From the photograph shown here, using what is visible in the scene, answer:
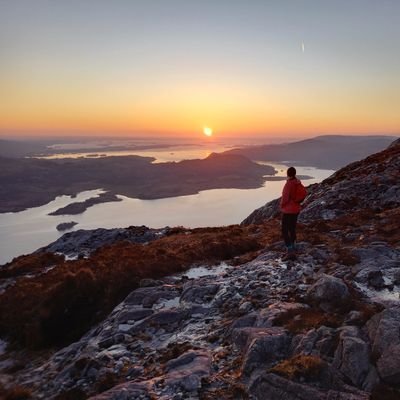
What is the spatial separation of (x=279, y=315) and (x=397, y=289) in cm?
408

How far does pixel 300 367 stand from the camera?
27.5 ft

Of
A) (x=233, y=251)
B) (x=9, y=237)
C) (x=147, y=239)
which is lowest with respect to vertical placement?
(x=9, y=237)

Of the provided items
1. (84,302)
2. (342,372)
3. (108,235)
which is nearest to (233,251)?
(84,302)

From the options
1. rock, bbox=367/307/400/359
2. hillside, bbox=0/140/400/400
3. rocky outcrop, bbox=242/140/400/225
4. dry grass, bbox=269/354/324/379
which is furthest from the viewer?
rocky outcrop, bbox=242/140/400/225

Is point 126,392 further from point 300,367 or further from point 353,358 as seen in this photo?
point 353,358

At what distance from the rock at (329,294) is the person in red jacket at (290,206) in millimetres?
4394

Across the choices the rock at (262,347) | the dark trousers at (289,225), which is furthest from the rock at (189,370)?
the dark trousers at (289,225)

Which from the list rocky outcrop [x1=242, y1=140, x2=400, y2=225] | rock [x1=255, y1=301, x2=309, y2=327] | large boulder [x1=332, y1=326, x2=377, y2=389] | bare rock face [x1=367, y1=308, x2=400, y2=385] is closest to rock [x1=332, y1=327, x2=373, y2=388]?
large boulder [x1=332, y1=326, x2=377, y2=389]

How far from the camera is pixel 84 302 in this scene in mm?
16469

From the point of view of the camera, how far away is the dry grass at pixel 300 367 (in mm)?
8211

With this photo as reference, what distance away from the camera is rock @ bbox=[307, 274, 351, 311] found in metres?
11.0

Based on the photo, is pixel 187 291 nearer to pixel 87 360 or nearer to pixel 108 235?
pixel 87 360

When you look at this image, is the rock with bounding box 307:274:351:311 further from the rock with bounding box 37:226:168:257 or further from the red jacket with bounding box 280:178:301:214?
the rock with bounding box 37:226:168:257

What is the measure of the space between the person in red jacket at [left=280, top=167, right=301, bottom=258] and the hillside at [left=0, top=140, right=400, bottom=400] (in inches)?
42.2
